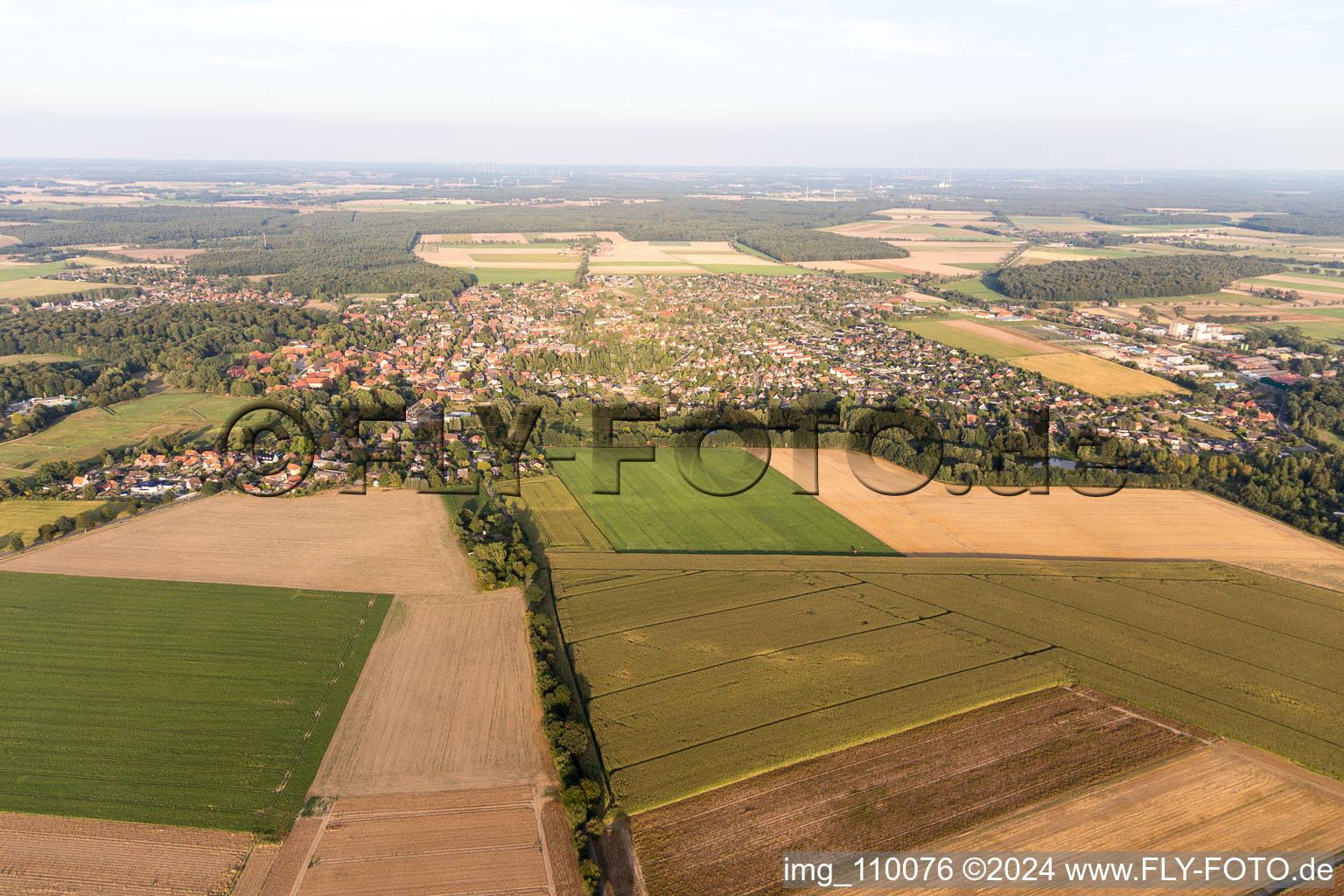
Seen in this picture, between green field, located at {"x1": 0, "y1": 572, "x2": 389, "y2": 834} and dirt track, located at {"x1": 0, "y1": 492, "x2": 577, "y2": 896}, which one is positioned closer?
green field, located at {"x1": 0, "y1": 572, "x2": 389, "y2": 834}

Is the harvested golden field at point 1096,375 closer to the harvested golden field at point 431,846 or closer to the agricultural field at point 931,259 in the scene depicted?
the agricultural field at point 931,259

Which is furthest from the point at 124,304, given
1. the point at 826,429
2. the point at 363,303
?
the point at 826,429

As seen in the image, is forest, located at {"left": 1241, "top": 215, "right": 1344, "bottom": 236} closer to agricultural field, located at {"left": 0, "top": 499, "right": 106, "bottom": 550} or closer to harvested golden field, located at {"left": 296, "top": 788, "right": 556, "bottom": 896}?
harvested golden field, located at {"left": 296, "top": 788, "right": 556, "bottom": 896}

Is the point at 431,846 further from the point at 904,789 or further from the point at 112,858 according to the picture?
the point at 904,789

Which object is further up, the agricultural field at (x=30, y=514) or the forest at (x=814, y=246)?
the forest at (x=814, y=246)

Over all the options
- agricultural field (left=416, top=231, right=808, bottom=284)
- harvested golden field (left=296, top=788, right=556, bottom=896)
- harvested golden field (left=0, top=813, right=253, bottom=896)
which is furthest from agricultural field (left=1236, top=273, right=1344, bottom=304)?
harvested golden field (left=0, top=813, right=253, bottom=896)

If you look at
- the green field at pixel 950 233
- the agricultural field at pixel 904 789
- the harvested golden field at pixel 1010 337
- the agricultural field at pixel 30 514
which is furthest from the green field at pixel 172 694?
the green field at pixel 950 233
